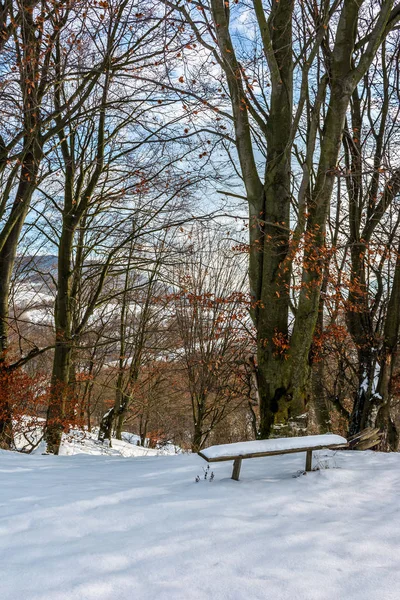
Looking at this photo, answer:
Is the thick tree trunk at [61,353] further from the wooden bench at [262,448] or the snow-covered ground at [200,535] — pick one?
the wooden bench at [262,448]

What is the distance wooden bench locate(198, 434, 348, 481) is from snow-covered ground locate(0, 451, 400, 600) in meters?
0.26

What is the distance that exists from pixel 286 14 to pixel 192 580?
7.89m

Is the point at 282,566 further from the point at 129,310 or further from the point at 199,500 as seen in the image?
the point at 129,310

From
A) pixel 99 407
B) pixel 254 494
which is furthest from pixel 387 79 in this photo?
pixel 99 407

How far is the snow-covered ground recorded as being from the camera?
2092mm

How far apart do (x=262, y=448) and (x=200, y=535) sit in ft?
4.74

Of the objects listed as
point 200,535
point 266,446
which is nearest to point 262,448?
point 266,446

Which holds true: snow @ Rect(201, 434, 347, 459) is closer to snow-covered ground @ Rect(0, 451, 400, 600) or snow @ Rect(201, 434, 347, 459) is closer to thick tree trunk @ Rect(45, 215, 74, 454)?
snow-covered ground @ Rect(0, 451, 400, 600)

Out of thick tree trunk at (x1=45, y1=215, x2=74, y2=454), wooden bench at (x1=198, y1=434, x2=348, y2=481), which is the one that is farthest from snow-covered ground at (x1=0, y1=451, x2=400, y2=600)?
thick tree trunk at (x1=45, y1=215, x2=74, y2=454)

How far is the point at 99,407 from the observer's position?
93.8 ft

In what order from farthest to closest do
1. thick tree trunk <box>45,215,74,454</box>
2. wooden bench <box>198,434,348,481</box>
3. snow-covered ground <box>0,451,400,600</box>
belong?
thick tree trunk <box>45,215,74,454</box> < wooden bench <box>198,434,348,481</box> < snow-covered ground <box>0,451,400,600</box>

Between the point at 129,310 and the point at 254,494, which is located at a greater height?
the point at 129,310

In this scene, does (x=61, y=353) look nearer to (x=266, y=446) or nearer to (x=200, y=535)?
(x=266, y=446)

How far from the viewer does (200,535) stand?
8.79ft
